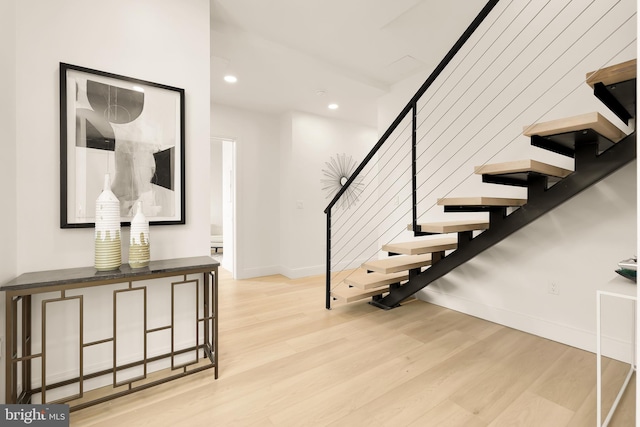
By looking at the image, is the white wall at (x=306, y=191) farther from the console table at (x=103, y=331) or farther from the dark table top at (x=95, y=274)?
the dark table top at (x=95, y=274)

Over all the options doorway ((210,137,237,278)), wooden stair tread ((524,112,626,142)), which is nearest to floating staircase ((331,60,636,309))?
wooden stair tread ((524,112,626,142))

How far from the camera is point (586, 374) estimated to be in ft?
5.79

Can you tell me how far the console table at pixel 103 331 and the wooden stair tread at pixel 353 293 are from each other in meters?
1.24

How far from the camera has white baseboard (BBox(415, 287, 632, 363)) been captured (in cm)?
194

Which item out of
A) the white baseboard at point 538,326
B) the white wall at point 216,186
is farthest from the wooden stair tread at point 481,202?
the white wall at point 216,186

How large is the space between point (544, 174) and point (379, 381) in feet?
5.31

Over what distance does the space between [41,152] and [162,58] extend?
884 mm

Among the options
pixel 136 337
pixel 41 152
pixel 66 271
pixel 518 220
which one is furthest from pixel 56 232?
pixel 518 220

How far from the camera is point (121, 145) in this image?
1.73 metres

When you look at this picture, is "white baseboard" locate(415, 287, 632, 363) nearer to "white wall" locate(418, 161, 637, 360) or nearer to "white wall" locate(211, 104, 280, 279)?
"white wall" locate(418, 161, 637, 360)

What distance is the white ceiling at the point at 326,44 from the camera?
224 centimetres

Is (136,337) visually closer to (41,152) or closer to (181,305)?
(181,305)

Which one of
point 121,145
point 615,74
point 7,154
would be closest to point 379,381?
point 615,74

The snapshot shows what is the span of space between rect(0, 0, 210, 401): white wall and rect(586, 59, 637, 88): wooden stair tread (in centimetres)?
231
